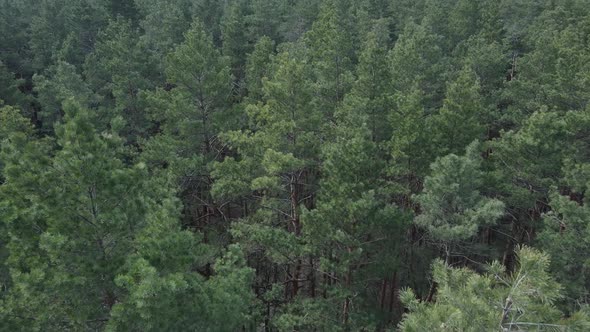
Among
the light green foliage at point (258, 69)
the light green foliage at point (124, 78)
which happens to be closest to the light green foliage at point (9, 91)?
the light green foliage at point (124, 78)

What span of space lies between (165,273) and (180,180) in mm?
9810

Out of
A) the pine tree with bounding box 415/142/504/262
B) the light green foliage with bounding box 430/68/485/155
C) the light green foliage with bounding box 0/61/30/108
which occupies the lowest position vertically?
the light green foliage with bounding box 0/61/30/108

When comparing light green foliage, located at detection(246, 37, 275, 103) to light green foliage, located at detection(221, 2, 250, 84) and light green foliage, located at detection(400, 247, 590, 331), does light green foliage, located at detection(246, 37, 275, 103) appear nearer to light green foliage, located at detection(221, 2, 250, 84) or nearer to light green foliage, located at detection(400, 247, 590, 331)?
light green foliage, located at detection(221, 2, 250, 84)

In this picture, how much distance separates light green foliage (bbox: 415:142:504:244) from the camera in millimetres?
14344

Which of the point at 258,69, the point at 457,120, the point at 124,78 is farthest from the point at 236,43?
the point at 457,120

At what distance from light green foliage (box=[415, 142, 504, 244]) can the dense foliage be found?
0.06 m

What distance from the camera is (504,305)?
6.98m

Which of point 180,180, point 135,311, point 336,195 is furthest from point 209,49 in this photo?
point 135,311

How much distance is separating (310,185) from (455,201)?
6.17 meters

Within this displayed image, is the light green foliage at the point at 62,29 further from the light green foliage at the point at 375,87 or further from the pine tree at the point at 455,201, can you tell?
the pine tree at the point at 455,201

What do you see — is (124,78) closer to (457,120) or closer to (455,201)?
(457,120)

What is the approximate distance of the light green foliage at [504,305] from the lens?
6.53 m

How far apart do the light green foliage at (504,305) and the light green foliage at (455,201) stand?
21.1ft

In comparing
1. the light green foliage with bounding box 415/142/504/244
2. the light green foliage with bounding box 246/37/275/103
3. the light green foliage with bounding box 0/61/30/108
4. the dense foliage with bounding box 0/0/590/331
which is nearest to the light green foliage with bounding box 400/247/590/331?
the dense foliage with bounding box 0/0/590/331
